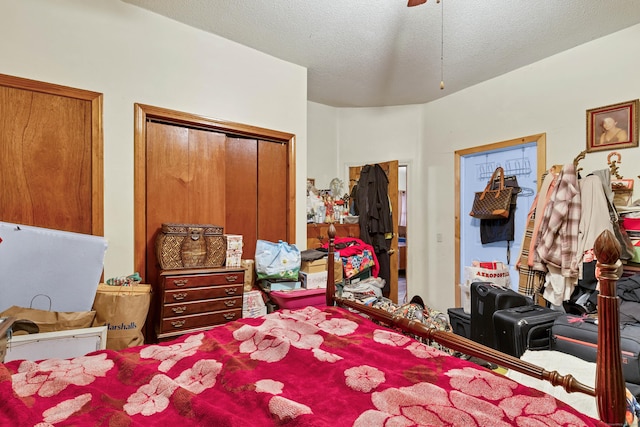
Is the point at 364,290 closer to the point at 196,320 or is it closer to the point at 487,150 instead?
the point at 196,320

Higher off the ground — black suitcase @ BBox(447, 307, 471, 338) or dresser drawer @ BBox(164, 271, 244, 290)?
dresser drawer @ BBox(164, 271, 244, 290)

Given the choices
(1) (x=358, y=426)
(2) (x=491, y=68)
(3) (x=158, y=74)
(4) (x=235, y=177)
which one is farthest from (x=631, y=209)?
(3) (x=158, y=74)

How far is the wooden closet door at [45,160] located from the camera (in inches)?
80.0

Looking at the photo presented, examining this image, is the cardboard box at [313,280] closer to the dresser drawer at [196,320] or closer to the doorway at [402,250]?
the dresser drawer at [196,320]

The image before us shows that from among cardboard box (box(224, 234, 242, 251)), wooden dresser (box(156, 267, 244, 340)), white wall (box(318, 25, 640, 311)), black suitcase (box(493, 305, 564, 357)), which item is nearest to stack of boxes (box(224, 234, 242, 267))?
cardboard box (box(224, 234, 242, 251))

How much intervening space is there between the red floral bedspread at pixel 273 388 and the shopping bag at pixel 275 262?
1367mm

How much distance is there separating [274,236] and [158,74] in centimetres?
170

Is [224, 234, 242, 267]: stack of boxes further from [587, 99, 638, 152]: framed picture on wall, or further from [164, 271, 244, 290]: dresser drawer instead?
[587, 99, 638, 152]: framed picture on wall

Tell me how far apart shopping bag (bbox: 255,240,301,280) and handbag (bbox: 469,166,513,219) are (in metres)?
2.16

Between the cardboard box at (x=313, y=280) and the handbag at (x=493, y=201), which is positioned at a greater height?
the handbag at (x=493, y=201)

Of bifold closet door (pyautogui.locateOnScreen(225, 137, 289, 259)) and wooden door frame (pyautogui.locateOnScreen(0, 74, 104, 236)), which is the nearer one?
wooden door frame (pyautogui.locateOnScreen(0, 74, 104, 236))

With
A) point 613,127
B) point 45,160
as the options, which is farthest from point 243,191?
point 613,127

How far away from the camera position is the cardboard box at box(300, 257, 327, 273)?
10.0ft

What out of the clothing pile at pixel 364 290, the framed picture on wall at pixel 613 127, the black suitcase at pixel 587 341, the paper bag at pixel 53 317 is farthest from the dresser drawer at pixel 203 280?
the framed picture on wall at pixel 613 127
